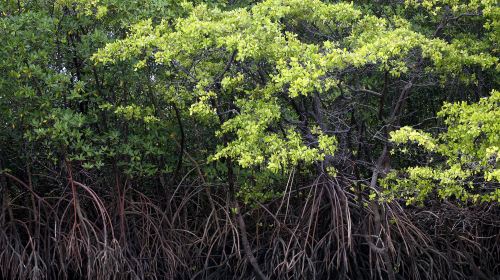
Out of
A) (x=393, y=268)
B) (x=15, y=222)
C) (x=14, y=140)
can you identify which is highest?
(x=14, y=140)

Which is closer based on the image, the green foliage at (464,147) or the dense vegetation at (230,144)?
the green foliage at (464,147)

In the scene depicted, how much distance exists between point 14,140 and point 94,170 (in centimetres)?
86

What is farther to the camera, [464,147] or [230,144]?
[230,144]

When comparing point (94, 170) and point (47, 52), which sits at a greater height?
point (47, 52)

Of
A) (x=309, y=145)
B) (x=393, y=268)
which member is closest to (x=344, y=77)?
(x=309, y=145)

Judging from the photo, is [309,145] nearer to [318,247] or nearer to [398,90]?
[318,247]

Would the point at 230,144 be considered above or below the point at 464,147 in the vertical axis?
below

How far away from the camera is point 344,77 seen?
24.6 feet

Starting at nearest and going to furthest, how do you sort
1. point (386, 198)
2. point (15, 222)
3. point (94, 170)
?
1. point (386, 198)
2. point (15, 222)
3. point (94, 170)

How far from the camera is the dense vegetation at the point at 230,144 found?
22.5 ft

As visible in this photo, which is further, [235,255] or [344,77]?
[235,255]

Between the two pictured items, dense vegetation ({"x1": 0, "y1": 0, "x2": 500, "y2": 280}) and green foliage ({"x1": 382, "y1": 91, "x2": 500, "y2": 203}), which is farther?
dense vegetation ({"x1": 0, "y1": 0, "x2": 500, "y2": 280})

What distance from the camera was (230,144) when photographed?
6.96m

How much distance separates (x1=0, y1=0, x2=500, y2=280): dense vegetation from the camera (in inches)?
270
